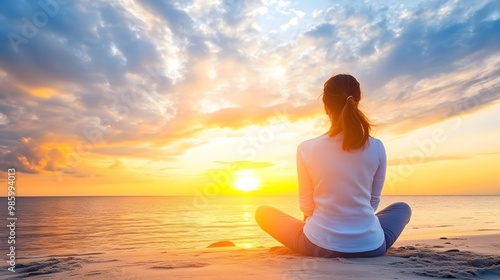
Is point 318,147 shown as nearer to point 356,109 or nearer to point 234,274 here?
point 356,109

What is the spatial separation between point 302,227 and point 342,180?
839 millimetres

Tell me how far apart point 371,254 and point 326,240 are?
519mm

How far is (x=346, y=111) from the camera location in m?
3.48

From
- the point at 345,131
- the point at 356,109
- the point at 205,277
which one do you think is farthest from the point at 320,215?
the point at 205,277

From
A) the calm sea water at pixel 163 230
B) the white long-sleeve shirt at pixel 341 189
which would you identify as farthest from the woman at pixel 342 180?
the calm sea water at pixel 163 230

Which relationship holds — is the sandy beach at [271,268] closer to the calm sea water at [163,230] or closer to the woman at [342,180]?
the woman at [342,180]

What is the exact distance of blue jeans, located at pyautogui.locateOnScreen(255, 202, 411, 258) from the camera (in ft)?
12.3

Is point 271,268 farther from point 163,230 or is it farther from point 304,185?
point 163,230

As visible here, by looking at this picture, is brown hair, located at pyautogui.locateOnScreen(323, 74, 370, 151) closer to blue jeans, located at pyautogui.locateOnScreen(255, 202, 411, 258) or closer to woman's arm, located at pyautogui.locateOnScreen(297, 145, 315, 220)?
woman's arm, located at pyautogui.locateOnScreen(297, 145, 315, 220)

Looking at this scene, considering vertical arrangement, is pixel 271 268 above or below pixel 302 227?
below

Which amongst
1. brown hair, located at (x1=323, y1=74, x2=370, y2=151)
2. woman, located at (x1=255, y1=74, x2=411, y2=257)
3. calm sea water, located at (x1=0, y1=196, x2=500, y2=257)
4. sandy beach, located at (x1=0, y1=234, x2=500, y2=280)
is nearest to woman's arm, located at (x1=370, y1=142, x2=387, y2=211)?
woman, located at (x1=255, y1=74, x2=411, y2=257)

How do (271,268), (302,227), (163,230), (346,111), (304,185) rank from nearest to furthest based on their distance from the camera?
(271,268) → (346,111) → (304,185) → (302,227) → (163,230)

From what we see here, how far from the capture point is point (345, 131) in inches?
137

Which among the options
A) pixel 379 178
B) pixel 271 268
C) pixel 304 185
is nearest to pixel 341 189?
pixel 304 185
